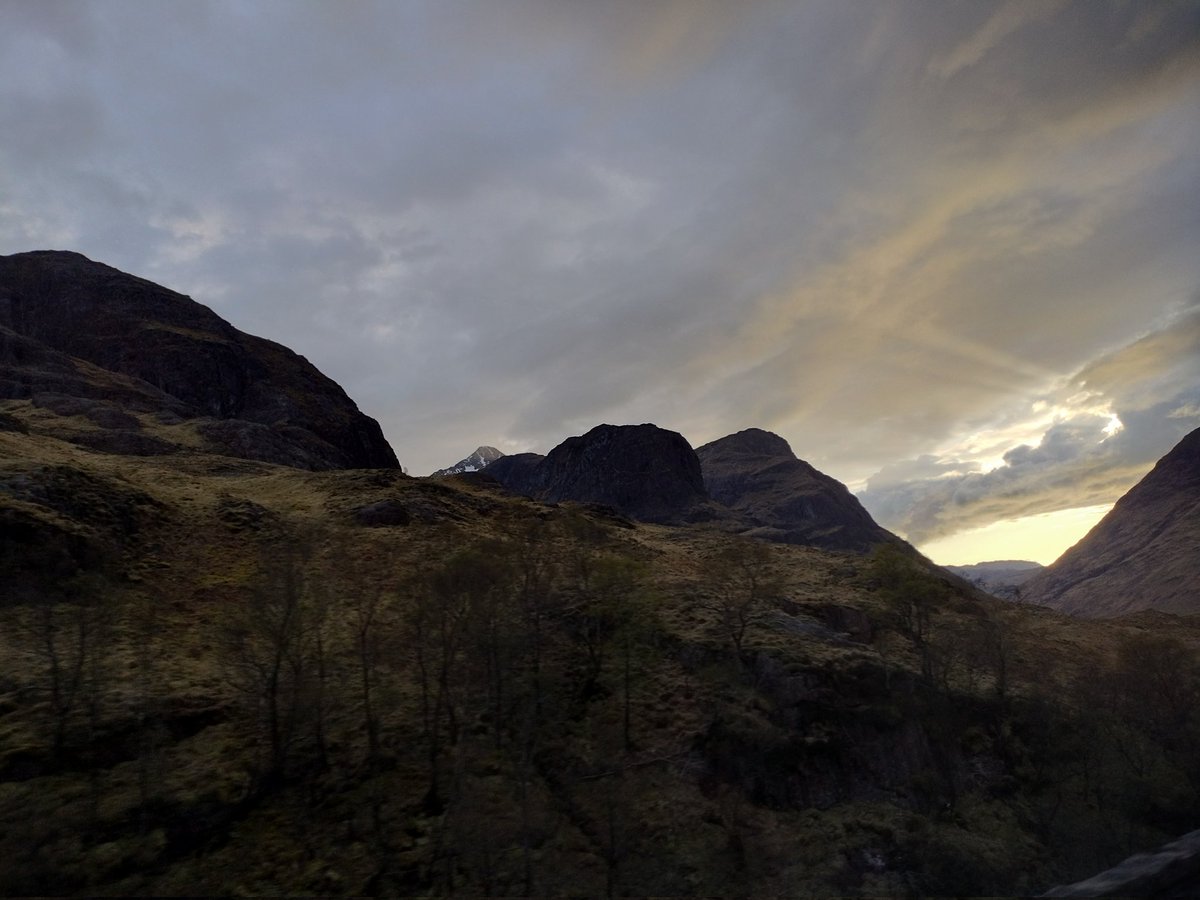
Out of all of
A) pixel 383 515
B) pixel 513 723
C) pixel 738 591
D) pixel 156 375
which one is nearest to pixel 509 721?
pixel 513 723

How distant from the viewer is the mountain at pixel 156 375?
92.3 meters

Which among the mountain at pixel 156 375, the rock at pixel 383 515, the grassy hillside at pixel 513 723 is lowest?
the grassy hillside at pixel 513 723

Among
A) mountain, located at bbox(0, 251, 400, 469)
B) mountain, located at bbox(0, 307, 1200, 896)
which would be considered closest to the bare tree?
mountain, located at bbox(0, 307, 1200, 896)

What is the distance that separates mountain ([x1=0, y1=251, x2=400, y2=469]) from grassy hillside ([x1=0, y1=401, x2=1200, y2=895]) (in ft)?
134

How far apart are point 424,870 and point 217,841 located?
8810 millimetres

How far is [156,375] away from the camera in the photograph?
12644 centimetres

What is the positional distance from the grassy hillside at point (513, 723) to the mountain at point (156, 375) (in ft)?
134

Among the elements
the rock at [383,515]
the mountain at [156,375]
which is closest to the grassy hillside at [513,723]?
the rock at [383,515]

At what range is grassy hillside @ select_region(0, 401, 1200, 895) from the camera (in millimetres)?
27078

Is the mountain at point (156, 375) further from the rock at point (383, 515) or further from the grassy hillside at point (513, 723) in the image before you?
the grassy hillside at point (513, 723)

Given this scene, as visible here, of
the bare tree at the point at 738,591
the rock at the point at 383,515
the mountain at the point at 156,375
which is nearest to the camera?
the bare tree at the point at 738,591

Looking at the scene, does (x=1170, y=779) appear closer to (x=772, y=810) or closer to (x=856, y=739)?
(x=856, y=739)

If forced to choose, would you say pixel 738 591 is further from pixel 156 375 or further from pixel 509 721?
pixel 156 375

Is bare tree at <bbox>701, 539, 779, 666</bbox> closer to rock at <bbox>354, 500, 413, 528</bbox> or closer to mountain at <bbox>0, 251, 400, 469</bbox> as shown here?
rock at <bbox>354, 500, 413, 528</bbox>
